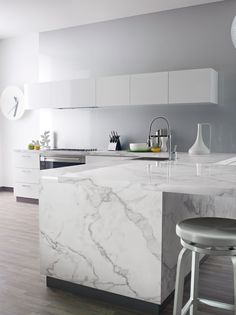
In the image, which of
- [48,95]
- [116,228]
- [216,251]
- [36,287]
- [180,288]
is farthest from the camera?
[48,95]

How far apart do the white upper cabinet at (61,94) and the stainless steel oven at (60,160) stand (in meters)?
0.76

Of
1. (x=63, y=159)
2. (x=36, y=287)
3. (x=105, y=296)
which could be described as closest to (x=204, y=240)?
(x=105, y=296)

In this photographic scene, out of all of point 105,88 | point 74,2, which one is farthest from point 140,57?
point 74,2

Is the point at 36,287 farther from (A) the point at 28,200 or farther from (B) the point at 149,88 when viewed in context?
(A) the point at 28,200

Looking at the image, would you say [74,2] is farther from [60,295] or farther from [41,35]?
[60,295]

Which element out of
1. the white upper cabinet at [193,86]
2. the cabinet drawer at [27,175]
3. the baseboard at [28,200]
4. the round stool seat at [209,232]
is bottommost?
the baseboard at [28,200]

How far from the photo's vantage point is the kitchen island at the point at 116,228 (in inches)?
83.2

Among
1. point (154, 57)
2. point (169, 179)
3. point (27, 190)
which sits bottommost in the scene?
point (27, 190)

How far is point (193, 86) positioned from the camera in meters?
4.50

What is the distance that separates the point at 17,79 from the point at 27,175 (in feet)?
6.09

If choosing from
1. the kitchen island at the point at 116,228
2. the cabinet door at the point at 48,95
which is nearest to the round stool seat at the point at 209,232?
the kitchen island at the point at 116,228

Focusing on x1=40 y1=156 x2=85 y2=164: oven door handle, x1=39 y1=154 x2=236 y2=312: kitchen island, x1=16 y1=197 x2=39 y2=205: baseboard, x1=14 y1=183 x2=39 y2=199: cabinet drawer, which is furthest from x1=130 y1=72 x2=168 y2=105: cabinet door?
x1=39 y1=154 x2=236 y2=312: kitchen island

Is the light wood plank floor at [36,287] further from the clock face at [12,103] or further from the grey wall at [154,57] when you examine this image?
the clock face at [12,103]

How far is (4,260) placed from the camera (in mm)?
3100
